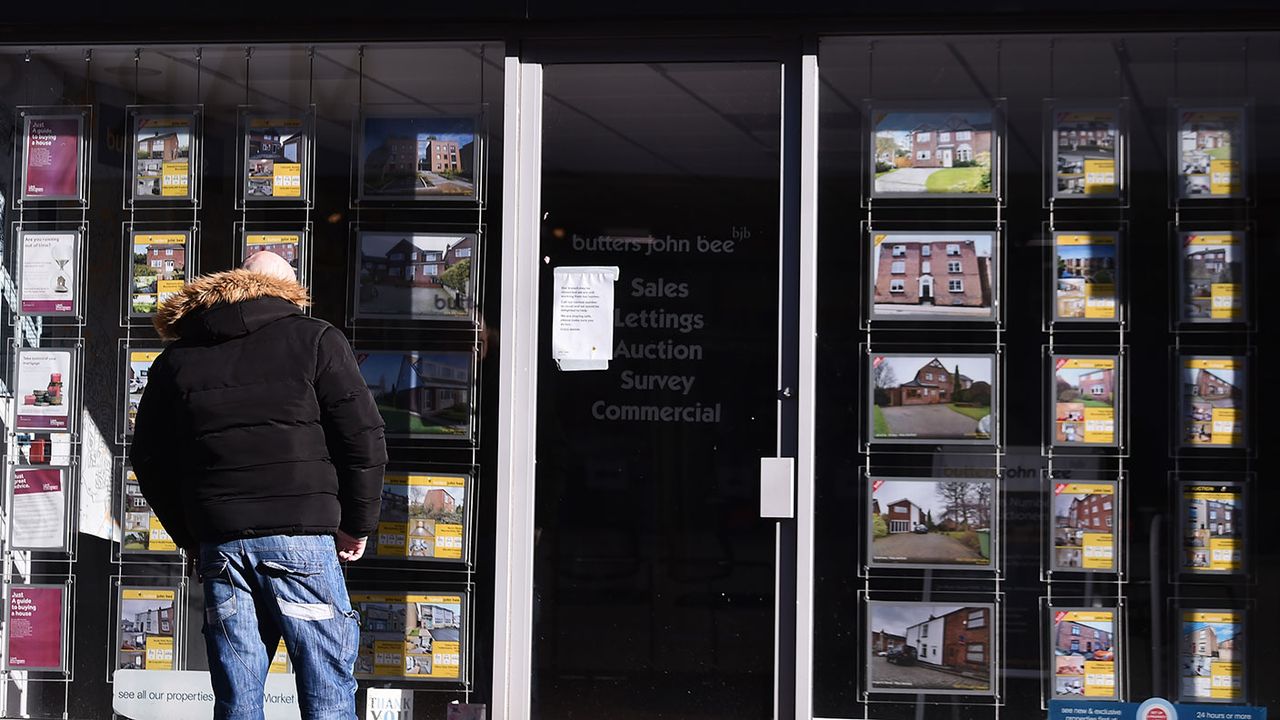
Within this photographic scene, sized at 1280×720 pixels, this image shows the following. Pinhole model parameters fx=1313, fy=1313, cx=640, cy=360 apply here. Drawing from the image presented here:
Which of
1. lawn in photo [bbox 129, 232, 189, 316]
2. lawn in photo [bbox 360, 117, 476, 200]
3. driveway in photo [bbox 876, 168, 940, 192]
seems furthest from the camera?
lawn in photo [bbox 129, 232, 189, 316]

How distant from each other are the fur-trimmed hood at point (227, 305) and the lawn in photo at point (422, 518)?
1.14 m

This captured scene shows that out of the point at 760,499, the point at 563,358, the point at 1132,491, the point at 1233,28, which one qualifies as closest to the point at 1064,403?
the point at 1132,491

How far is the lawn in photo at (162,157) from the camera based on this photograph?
4.97m

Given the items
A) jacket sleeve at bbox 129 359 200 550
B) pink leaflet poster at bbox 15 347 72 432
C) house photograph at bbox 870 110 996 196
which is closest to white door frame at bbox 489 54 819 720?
house photograph at bbox 870 110 996 196

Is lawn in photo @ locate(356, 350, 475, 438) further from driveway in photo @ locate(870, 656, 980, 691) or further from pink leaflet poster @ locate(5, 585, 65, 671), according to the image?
driveway in photo @ locate(870, 656, 980, 691)

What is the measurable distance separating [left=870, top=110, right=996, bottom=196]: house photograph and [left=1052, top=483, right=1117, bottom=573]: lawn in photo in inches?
45.1

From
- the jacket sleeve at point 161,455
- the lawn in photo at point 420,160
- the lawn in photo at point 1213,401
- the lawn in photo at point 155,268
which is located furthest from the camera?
the lawn in photo at point 155,268

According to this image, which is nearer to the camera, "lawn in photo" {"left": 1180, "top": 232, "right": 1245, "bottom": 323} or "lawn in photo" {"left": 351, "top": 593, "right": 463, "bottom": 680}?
"lawn in photo" {"left": 1180, "top": 232, "right": 1245, "bottom": 323}

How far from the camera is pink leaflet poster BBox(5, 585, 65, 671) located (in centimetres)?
496

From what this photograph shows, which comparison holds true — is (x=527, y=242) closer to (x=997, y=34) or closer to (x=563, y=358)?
(x=563, y=358)

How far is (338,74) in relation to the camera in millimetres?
4922

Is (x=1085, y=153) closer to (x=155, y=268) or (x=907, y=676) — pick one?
(x=907, y=676)

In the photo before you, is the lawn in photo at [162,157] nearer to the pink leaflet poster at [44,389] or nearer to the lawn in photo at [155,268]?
the lawn in photo at [155,268]

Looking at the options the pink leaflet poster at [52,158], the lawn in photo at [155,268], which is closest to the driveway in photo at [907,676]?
the lawn in photo at [155,268]
